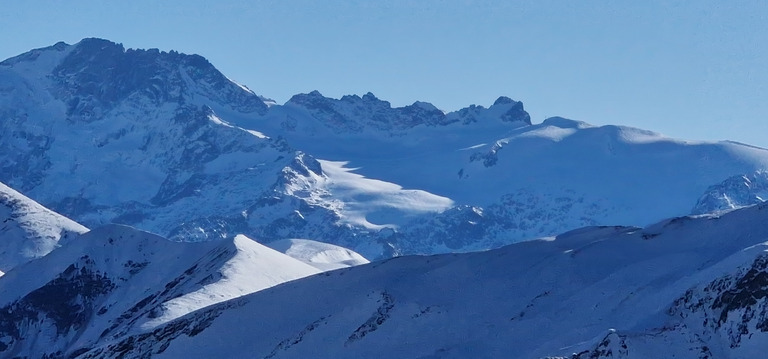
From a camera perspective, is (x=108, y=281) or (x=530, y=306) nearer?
(x=530, y=306)

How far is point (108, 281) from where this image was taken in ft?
561

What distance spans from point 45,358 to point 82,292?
1169 centimetres

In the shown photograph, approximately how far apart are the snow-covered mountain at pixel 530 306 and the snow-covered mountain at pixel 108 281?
2887 centimetres

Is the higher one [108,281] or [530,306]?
[530,306]

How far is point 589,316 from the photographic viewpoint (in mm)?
92188

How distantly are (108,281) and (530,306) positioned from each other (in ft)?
275

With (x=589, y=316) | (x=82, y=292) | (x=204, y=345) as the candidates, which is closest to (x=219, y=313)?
(x=204, y=345)

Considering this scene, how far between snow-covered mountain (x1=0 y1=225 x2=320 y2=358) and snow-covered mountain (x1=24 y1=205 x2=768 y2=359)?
2887 centimetres

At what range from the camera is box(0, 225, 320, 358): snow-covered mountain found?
5994 inches

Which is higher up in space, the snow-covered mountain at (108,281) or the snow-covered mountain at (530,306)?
the snow-covered mountain at (530,306)

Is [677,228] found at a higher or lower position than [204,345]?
higher

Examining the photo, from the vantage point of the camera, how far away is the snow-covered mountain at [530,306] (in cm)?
8206

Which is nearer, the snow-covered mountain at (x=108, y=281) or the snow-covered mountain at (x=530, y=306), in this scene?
the snow-covered mountain at (x=530, y=306)

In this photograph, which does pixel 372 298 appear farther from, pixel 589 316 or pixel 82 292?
pixel 82 292
